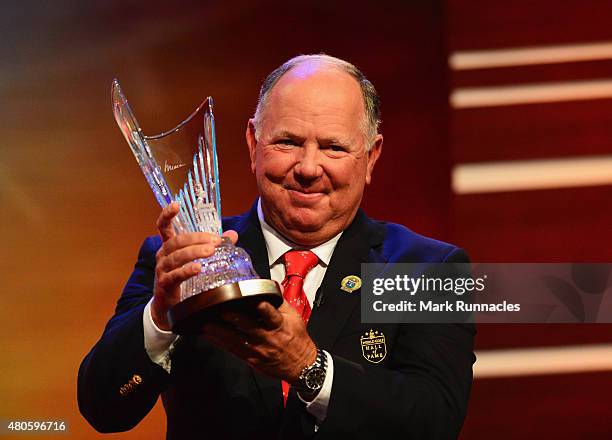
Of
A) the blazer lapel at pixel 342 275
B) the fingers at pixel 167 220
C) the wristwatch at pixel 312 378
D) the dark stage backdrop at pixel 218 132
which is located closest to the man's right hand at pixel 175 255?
the fingers at pixel 167 220

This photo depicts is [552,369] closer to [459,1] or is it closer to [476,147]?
[476,147]

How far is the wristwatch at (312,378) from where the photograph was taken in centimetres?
135

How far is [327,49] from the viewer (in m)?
2.67

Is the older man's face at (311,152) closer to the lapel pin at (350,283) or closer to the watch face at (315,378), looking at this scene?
the lapel pin at (350,283)

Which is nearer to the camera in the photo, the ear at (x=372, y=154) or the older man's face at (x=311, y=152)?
the older man's face at (x=311, y=152)

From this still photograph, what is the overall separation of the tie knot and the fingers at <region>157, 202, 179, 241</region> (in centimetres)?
37

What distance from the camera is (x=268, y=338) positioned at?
1263mm

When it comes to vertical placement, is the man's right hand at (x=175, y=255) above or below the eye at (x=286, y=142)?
below

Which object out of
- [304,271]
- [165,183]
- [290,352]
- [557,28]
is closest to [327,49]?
[557,28]

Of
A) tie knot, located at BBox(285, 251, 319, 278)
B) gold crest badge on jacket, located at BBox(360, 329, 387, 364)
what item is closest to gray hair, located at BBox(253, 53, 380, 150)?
tie knot, located at BBox(285, 251, 319, 278)

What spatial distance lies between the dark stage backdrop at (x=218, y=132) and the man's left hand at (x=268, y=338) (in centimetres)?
136

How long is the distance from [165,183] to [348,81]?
525mm

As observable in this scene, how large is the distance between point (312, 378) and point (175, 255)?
299 mm

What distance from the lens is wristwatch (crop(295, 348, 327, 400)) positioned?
135 centimetres
